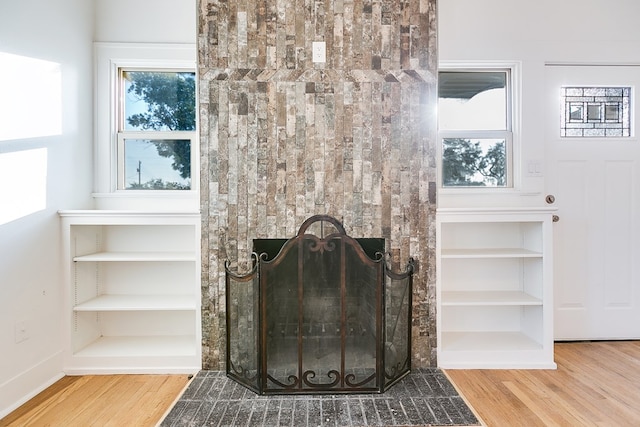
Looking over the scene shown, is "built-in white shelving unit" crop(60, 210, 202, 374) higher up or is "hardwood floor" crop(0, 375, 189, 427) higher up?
"built-in white shelving unit" crop(60, 210, 202, 374)

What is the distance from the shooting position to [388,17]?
242cm

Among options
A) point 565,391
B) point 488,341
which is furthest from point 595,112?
point 565,391

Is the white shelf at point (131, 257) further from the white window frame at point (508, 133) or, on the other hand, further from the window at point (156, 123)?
the white window frame at point (508, 133)

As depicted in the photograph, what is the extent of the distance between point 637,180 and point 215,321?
10.8 feet

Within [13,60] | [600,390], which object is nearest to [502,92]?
[600,390]

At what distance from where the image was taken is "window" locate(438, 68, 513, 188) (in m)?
2.83

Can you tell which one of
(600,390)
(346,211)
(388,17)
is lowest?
(600,390)

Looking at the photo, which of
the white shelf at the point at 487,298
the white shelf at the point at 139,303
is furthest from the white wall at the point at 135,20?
the white shelf at the point at 487,298

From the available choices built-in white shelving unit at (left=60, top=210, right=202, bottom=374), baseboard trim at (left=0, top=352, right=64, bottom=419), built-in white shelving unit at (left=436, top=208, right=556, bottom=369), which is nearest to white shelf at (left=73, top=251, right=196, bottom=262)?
built-in white shelving unit at (left=60, top=210, right=202, bottom=374)

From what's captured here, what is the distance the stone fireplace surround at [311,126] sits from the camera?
2389 mm

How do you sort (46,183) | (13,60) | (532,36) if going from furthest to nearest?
(532,36) → (46,183) → (13,60)

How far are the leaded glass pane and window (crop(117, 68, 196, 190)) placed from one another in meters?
2.89

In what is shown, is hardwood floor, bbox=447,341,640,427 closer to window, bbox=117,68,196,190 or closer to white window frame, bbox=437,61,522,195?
white window frame, bbox=437,61,522,195

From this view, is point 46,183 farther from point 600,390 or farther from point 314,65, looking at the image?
point 600,390
